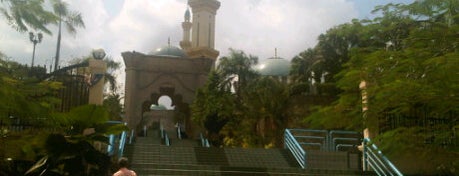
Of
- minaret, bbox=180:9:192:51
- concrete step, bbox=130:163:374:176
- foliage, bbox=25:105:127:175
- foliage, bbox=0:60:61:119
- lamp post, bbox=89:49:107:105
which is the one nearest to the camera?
foliage, bbox=0:60:61:119

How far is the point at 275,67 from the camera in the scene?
39.3 m

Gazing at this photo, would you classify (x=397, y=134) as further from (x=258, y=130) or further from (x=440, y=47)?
(x=258, y=130)

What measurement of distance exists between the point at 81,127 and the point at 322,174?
535cm

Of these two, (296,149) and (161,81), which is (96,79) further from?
(161,81)

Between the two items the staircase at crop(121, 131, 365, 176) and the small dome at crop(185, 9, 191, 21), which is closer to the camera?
the staircase at crop(121, 131, 365, 176)

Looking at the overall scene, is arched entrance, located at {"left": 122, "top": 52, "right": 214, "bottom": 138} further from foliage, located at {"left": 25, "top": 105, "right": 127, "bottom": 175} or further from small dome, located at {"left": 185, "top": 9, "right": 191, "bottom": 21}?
foliage, located at {"left": 25, "top": 105, "right": 127, "bottom": 175}

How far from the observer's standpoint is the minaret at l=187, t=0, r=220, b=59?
39406 mm

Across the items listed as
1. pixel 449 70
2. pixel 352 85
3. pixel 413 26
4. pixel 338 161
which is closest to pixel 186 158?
→ pixel 338 161

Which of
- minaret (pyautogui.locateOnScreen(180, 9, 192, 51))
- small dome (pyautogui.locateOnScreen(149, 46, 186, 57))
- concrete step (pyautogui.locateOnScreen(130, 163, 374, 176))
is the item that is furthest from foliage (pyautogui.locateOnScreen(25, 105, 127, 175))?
minaret (pyautogui.locateOnScreen(180, 9, 192, 51))

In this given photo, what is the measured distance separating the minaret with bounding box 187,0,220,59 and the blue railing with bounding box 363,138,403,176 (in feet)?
89.4

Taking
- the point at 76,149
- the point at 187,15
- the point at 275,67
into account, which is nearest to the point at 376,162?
the point at 76,149

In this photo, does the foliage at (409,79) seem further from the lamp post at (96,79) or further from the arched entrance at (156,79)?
the arched entrance at (156,79)

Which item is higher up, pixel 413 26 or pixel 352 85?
pixel 413 26

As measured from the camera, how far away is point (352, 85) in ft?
33.2
